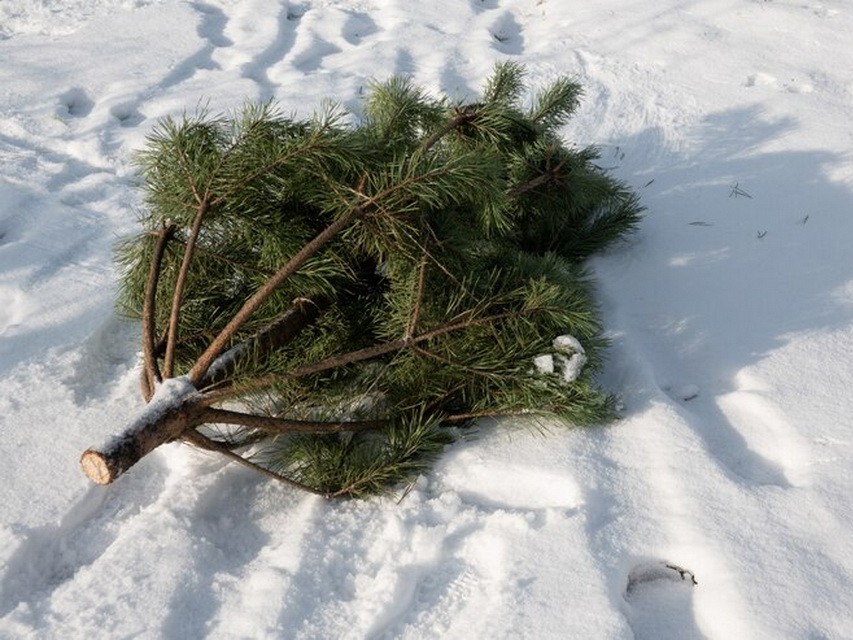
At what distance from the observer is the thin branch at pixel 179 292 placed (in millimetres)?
1763

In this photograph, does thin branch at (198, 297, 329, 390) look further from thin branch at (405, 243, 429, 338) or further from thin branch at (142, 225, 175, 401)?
thin branch at (405, 243, 429, 338)

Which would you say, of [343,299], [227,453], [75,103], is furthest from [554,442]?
[75,103]

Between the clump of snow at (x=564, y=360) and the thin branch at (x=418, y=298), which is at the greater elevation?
the thin branch at (x=418, y=298)

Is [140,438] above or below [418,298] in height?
below

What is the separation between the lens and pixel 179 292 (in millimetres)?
1792

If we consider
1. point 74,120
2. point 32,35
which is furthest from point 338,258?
point 32,35

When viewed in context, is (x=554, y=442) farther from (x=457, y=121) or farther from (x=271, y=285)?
(x=457, y=121)

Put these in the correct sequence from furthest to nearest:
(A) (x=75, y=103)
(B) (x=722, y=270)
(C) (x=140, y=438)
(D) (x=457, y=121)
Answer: (A) (x=75, y=103), (B) (x=722, y=270), (D) (x=457, y=121), (C) (x=140, y=438)

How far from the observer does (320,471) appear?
70.3 inches

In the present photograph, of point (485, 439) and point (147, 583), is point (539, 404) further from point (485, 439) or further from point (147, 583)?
point (147, 583)

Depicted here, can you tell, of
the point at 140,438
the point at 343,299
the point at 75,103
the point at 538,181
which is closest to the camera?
the point at 140,438

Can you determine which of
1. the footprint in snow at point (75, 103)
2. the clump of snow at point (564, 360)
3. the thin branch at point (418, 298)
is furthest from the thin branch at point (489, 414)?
the footprint in snow at point (75, 103)

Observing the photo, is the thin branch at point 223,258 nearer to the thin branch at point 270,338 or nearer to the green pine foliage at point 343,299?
the green pine foliage at point 343,299

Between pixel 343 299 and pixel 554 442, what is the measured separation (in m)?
0.61
